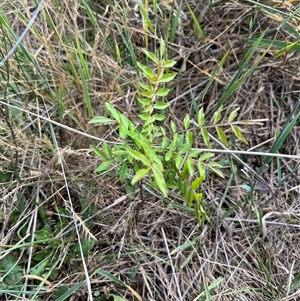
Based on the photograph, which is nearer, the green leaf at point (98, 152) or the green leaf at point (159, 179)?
the green leaf at point (159, 179)

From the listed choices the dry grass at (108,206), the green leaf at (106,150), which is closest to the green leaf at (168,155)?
the green leaf at (106,150)

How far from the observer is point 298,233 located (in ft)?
4.11

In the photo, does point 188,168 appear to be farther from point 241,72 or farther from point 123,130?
point 241,72

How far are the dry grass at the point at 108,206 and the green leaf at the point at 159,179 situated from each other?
335 mm

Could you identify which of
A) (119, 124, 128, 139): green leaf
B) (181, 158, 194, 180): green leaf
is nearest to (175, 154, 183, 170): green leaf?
(181, 158, 194, 180): green leaf

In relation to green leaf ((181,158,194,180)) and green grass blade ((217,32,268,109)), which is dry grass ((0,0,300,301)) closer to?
green grass blade ((217,32,268,109))

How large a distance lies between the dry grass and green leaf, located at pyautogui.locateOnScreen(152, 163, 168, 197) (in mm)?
335

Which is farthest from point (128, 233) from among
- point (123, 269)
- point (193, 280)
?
point (193, 280)

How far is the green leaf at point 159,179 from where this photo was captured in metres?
0.83

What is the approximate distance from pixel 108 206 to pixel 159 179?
42cm

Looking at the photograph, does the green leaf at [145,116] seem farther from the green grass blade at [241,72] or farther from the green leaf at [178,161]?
the green grass blade at [241,72]

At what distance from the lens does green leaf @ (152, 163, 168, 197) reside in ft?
2.71

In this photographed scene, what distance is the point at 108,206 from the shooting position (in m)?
1.22

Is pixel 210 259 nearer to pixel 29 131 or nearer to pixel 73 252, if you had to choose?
pixel 73 252
